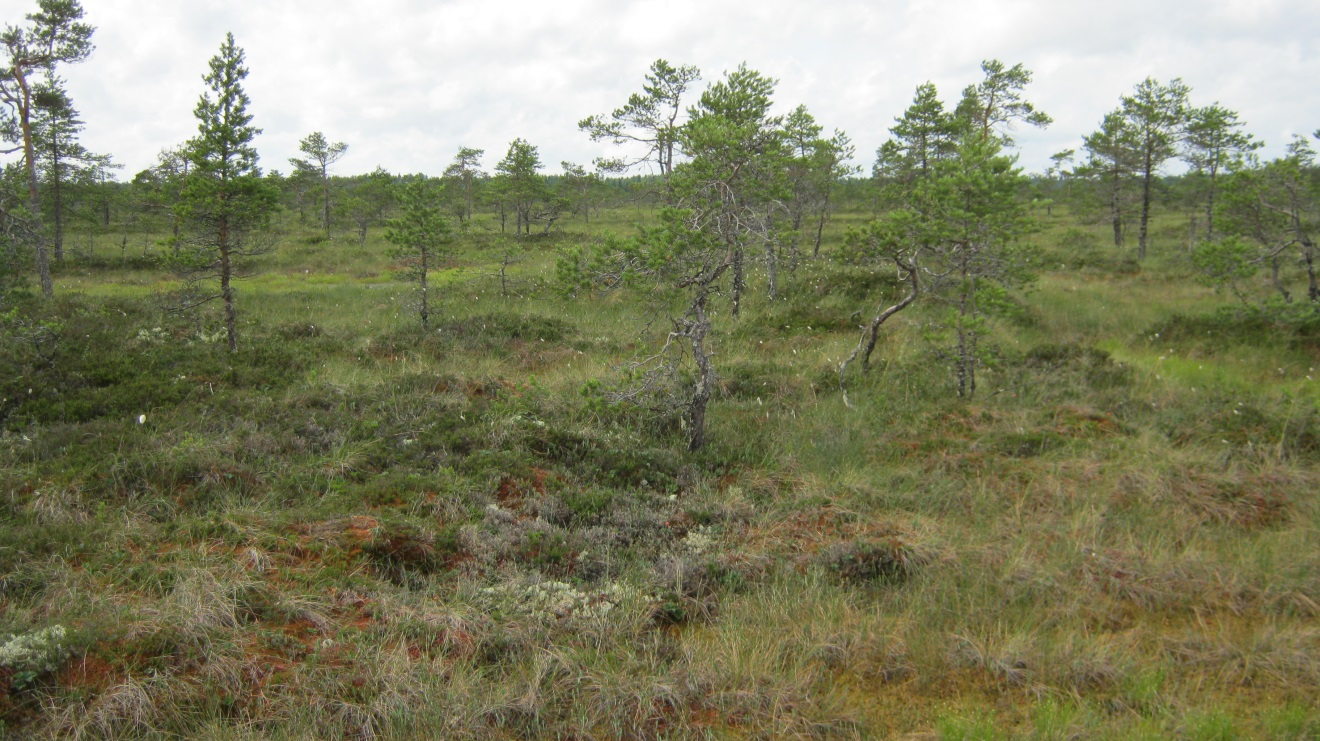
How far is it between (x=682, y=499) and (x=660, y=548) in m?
1.06

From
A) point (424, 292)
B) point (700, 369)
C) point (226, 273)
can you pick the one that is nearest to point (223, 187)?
point (226, 273)

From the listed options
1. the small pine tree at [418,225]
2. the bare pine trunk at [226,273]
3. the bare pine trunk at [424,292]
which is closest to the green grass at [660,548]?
the bare pine trunk at [226,273]

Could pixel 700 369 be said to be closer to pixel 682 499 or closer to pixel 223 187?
pixel 682 499

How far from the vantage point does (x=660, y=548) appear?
552cm

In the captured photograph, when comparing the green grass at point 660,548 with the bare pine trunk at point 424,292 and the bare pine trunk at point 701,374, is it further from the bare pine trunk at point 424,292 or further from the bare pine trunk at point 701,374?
the bare pine trunk at point 424,292

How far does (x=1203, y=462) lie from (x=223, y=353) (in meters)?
13.1

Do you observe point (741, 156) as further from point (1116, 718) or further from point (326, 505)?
point (1116, 718)

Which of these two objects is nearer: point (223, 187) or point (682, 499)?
point (682, 499)

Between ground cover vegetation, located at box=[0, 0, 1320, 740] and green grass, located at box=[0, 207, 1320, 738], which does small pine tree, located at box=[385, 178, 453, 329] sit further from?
green grass, located at box=[0, 207, 1320, 738]

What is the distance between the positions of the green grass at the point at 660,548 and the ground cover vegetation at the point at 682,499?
3cm

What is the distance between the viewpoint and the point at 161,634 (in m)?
3.87

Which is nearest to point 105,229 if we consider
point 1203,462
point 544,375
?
point 544,375

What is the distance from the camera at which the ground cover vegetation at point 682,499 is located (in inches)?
143

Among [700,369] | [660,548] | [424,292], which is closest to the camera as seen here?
[660,548]
